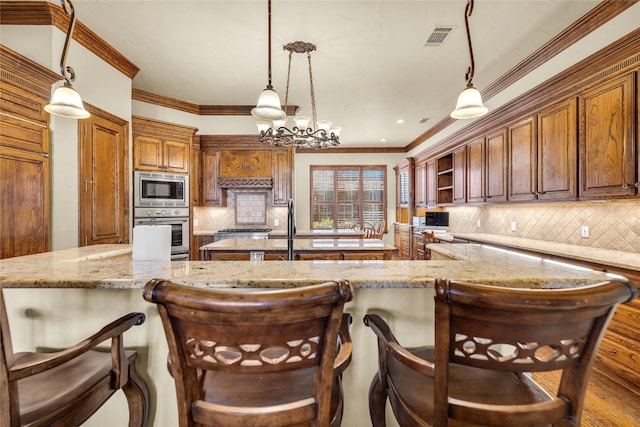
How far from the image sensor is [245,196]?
561 centimetres

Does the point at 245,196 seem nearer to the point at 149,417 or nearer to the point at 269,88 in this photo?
the point at 269,88

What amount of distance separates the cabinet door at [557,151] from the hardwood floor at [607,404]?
155 centimetres

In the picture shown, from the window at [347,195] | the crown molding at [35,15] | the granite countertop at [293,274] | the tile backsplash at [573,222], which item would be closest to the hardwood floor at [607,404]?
the tile backsplash at [573,222]

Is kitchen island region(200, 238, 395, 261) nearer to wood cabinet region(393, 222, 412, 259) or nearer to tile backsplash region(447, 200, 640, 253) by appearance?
tile backsplash region(447, 200, 640, 253)

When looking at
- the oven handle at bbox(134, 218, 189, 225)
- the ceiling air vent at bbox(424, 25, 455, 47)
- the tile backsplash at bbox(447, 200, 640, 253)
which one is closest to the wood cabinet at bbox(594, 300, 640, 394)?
the tile backsplash at bbox(447, 200, 640, 253)

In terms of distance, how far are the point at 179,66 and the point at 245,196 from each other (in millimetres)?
2499

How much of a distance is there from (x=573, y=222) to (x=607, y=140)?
99 centimetres

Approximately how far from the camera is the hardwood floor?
1776mm

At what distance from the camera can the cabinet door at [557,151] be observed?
2.78 metres

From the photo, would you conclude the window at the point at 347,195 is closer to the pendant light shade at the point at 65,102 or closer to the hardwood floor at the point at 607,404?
the hardwood floor at the point at 607,404

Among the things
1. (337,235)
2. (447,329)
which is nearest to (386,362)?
(447,329)

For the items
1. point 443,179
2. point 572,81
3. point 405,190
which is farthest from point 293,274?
point 405,190

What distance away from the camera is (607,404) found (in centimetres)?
193

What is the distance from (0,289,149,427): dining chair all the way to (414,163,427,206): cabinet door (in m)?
6.09
